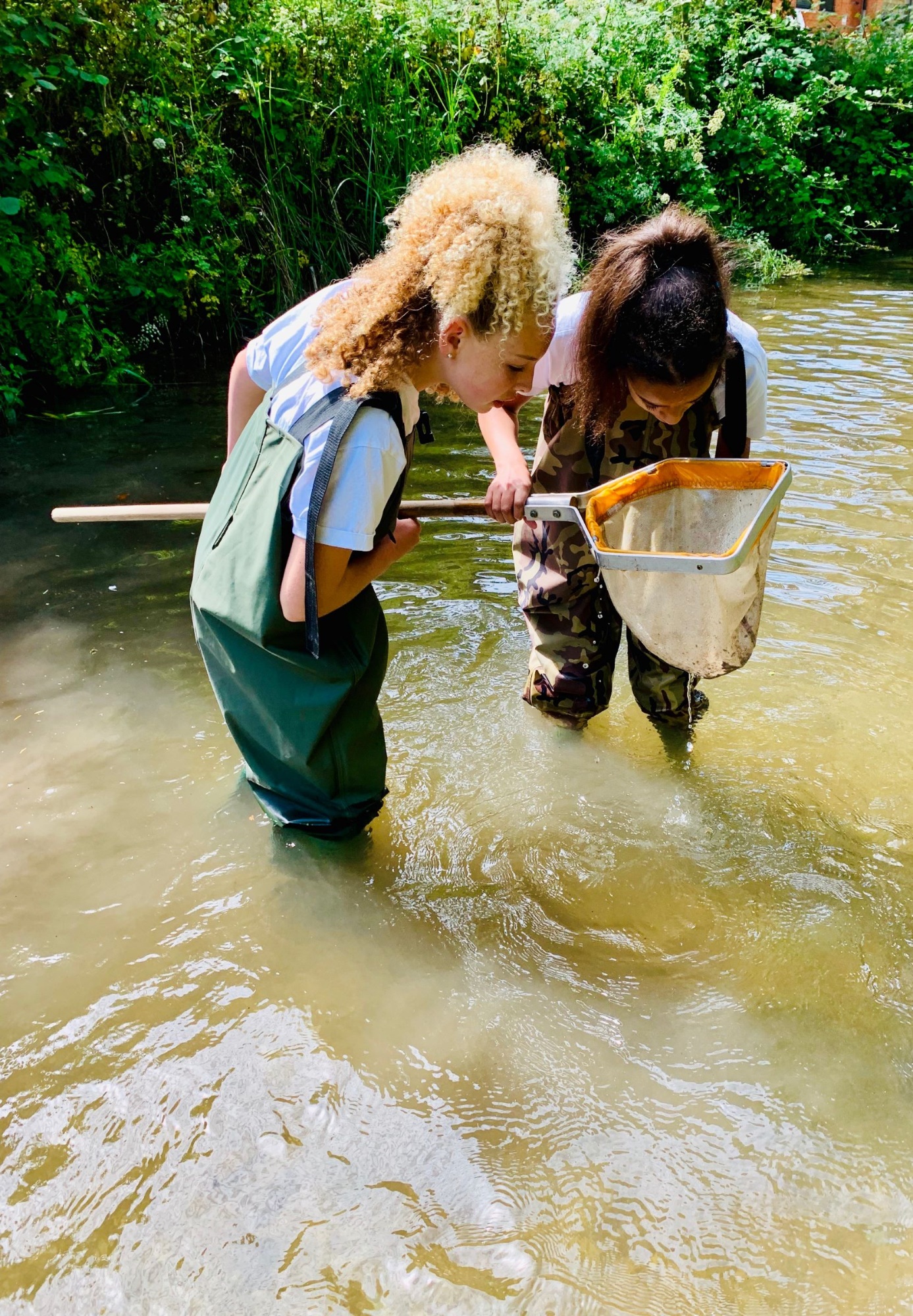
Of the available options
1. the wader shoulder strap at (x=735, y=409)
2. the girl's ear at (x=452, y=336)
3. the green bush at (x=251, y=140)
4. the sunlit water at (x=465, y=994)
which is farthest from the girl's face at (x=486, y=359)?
the green bush at (x=251, y=140)

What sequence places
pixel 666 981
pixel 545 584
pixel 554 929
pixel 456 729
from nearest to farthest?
pixel 666 981
pixel 554 929
pixel 545 584
pixel 456 729

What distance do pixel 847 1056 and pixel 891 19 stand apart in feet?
57.4

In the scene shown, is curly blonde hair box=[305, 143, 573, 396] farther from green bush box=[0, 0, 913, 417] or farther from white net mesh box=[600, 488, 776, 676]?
green bush box=[0, 0, 913, 417]

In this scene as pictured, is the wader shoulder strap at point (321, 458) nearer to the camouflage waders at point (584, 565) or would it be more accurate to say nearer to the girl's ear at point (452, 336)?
the girl's ear at point (452, 336)

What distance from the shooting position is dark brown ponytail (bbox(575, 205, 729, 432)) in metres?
2.02

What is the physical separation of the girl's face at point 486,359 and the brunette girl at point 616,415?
0.27 metres

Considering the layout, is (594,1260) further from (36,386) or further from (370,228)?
(370,228)

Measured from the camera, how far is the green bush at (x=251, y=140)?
5.49 meters

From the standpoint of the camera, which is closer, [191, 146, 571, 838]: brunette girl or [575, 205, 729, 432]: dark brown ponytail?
[191, 146, 571, 838]: brunette girl

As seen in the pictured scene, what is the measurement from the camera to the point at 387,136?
6684 mm

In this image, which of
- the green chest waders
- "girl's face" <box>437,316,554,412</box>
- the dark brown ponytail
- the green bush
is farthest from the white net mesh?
the green bush

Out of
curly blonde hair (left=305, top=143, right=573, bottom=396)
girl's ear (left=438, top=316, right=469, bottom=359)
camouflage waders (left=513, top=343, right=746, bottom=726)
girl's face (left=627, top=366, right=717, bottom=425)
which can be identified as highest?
curly blonde hair (left=305, top=143, right=573, bottom=396)

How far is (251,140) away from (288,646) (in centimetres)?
564

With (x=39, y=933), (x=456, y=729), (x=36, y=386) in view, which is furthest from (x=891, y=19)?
(x=39, y=933)
